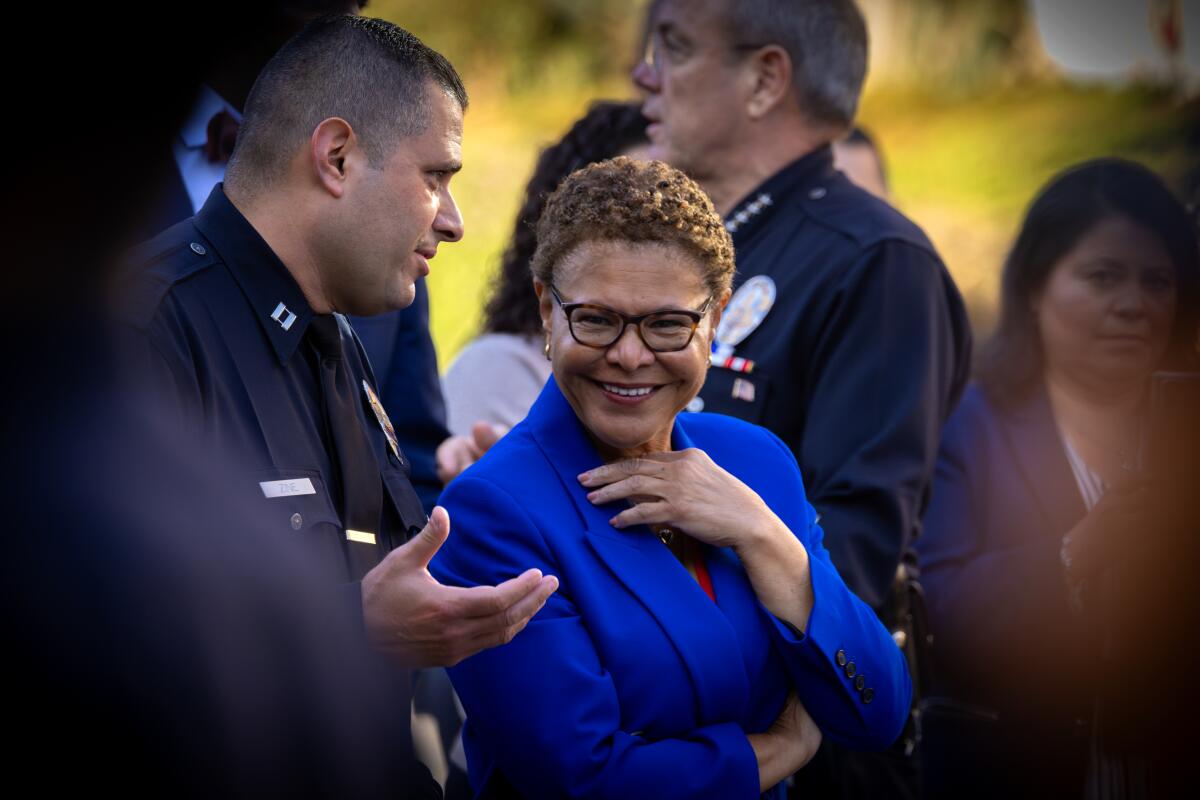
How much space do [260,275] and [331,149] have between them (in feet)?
0.88

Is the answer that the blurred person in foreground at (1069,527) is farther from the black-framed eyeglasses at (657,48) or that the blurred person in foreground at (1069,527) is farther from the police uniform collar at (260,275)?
the police uniform collar at (260,275)

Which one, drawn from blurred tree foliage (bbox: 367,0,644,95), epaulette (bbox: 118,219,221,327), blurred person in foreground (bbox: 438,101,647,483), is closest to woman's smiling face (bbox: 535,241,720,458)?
epaulette (bbox: 118,219,221,327)

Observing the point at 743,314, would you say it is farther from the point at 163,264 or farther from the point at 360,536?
the point at 163,264

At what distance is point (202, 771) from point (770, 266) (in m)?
2.43

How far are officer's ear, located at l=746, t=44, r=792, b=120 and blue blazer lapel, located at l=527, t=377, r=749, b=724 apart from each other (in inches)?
66.3

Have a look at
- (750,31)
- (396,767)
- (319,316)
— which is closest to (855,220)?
(750,31)

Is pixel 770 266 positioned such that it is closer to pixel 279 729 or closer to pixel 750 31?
pixel 750 31

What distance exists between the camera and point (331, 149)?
2254 mm

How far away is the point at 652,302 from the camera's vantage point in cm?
224

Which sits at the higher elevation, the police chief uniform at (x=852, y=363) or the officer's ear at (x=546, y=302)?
the officer's ear at (x=546, y=302)

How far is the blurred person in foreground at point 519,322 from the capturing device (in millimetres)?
3822

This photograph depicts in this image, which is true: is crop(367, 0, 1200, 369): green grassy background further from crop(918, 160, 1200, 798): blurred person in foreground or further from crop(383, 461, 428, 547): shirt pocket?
crop(383, 461, 428, 547): shirt pocket

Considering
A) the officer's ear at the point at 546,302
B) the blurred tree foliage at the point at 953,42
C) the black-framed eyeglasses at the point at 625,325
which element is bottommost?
the black-framed eyeglasses at the point at 625,325

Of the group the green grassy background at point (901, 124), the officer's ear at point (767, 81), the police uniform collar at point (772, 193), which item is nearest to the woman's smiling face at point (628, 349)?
the police uniform collar at point (772, 193)
